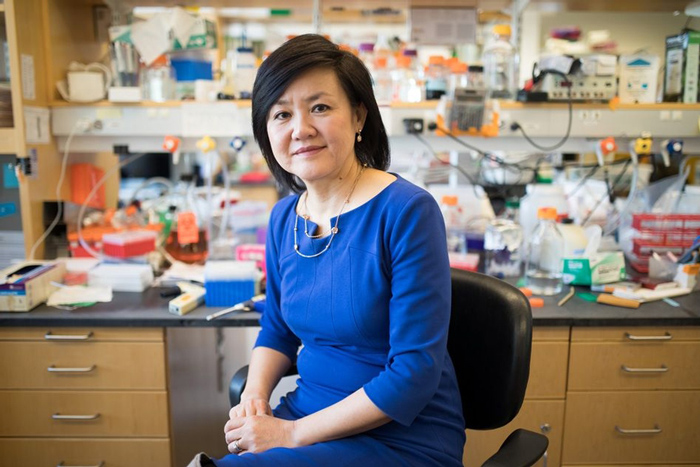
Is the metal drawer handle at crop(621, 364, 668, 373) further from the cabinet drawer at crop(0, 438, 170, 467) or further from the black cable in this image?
the cabinet drawer at crop(0, 438, 170, 467)

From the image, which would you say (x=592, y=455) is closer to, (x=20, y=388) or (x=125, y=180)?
(x=20, y=388)

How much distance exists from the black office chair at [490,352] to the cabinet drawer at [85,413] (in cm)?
43

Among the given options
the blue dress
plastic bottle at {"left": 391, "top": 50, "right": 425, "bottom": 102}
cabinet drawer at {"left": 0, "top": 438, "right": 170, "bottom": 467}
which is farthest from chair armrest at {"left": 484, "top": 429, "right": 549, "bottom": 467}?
plastic bottle at {"left": 391, "top": 50, "right": 425, "bottom": 102}

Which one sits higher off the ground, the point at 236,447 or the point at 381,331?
the point at 381,331

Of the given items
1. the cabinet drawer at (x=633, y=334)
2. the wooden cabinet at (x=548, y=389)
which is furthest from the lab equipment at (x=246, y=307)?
the cabinet drawer at (x=633, y=334)

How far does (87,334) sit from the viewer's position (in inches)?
62.2

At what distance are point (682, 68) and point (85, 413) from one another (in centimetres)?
231

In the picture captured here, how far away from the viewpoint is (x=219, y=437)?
209 cm

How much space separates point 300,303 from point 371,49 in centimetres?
126

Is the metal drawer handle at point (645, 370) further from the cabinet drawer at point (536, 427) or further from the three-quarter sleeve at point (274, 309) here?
the three-quarter sleeve at point (274, 309)

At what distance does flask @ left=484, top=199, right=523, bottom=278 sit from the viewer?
1.97 meters

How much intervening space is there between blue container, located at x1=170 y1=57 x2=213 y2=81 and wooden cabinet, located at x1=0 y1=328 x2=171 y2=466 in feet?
3.43

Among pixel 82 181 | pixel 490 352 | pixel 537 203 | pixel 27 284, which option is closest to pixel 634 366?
pixel 490 352

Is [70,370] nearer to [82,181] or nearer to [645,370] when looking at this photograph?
[82,181]
